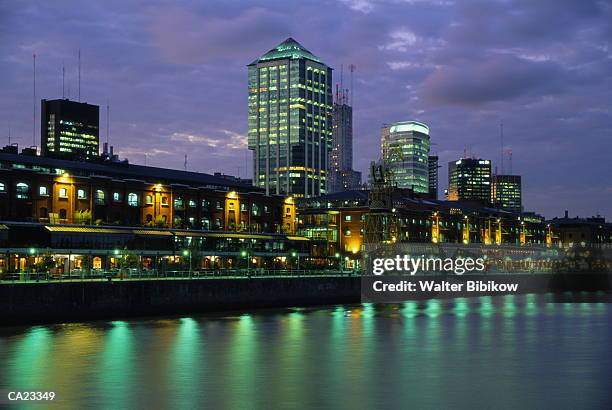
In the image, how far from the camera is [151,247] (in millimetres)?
134750

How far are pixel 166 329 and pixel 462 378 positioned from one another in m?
37.0

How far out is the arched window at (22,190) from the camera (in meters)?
124

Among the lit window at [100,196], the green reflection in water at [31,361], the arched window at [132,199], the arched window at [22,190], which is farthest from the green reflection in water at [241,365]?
the arched window at [132,199]

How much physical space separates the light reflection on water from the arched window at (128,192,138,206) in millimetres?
47709

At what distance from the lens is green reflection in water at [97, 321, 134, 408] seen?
157 feet

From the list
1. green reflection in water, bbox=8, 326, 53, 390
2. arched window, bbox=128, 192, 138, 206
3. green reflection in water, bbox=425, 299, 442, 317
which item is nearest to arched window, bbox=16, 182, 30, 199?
arched window, bbox=128, 192, 138, 206

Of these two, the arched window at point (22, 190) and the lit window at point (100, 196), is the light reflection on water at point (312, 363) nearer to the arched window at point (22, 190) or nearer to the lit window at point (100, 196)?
the arched window at point (22, 190)

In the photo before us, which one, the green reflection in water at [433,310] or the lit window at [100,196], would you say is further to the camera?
the lit window at [100,196]

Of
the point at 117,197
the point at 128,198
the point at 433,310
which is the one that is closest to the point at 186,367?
the point at 433,310

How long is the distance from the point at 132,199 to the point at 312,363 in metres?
85.0

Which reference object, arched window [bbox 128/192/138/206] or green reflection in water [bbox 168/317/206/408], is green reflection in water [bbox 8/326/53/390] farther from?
arched window [bbox 128/192/138/206]

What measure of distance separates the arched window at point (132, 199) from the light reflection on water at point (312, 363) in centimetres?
4771

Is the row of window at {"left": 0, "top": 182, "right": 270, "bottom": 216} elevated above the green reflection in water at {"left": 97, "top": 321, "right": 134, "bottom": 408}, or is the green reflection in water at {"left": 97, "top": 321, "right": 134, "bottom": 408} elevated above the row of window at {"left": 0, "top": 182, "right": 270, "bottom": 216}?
the row of window at {"left": 0, "top": 182, "right": 270, "bottom": 216}

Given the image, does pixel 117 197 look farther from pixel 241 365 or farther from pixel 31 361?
pixel 241 365
